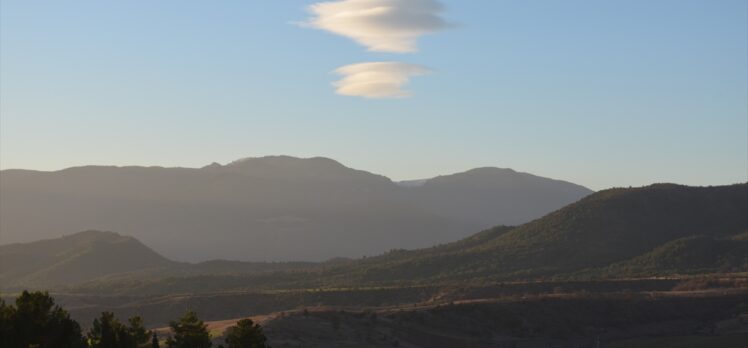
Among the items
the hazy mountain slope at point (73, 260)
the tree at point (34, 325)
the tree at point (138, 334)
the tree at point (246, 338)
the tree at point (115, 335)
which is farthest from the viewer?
the hazy mountain slope at point (73, 260)

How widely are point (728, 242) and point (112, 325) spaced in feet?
310

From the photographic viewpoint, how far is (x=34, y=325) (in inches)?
1404

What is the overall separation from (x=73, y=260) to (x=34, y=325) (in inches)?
5379

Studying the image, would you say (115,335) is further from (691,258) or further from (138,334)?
Result: (691,258)

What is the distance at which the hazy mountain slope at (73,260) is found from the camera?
16200cm

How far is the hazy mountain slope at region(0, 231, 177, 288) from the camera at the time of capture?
162000 millimetres

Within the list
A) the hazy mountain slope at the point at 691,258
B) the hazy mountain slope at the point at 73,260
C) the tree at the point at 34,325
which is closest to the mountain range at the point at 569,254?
the hazy mountain slope at the point at 691,258

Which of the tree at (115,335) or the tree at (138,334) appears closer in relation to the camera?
the tree at (115,335)

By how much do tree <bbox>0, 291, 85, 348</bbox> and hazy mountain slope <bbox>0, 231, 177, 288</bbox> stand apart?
122321 mm

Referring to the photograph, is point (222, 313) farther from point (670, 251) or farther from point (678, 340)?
point (670, 251)

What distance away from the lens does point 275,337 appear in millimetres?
65062

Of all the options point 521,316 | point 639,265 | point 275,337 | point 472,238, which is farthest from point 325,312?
point 472,238

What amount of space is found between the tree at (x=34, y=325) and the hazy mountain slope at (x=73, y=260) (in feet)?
401

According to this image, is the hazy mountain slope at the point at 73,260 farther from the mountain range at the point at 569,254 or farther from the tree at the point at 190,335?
the tree at the point at 190,335
